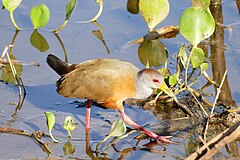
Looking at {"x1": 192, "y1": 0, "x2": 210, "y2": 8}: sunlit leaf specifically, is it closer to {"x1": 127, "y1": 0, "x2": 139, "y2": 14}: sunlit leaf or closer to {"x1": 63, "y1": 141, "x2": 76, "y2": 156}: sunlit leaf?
{"x1": 127, "y1": 0, "x2": 139, "y2": 14}: sunlit leaf

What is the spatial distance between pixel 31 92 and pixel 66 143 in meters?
1.34

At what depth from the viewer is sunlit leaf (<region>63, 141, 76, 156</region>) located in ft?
22.1

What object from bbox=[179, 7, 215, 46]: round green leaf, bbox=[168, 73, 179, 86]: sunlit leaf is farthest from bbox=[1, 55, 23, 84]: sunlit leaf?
bbox=[179, 7, 215, 46]: round green leaf

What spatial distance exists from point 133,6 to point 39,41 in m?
1.98

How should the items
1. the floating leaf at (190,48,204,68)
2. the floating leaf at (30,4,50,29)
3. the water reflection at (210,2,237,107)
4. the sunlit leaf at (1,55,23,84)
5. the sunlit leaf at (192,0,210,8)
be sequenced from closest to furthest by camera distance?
the floating leaf at (190,48,204,68) → the water reflection at (210,2,237,107) → the sunlit leaf at (1,55,23,84) → the sunlit leaf at (192,0,210,8) → the floating leaf at (30,4,50,29)

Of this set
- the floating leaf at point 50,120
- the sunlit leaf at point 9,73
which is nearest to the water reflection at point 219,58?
the floating leaf at point 50,120

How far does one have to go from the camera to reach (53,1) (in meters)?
10.8

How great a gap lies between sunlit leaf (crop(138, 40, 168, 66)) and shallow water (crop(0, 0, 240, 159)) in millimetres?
92

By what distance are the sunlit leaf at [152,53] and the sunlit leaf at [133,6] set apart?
1184mm

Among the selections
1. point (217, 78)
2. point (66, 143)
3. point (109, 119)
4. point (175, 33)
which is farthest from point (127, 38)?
point (66, 143)

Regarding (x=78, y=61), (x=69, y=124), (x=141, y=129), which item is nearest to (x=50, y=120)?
(x=69, y=124)

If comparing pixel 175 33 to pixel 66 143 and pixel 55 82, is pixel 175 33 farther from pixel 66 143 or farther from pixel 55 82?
pixel 66 143

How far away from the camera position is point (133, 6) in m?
10.8

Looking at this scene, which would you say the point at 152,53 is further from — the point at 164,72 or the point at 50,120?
the point at 50,120
